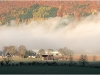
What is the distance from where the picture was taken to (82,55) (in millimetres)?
60406

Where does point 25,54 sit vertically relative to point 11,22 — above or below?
below

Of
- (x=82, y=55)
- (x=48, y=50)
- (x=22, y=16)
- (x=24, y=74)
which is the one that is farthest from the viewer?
(x=22, y=16)

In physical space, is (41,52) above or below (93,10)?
below

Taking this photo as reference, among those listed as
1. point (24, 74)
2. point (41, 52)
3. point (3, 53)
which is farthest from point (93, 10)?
point (24, 74)

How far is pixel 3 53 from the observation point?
6562cm

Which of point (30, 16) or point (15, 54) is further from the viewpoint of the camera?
point (30, 16)

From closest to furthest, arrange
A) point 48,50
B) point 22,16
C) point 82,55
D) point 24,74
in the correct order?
point 24,74 → point 82,55 → point 48,50 → point 22,16

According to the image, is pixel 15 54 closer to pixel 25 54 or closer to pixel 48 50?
pixel 25 54

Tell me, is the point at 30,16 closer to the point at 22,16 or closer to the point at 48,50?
the point at 22,16

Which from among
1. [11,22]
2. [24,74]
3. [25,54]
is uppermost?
[11,22]

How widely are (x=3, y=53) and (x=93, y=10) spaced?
23.3 metres

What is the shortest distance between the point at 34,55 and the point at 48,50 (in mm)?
3262

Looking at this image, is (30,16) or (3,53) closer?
(3,53)

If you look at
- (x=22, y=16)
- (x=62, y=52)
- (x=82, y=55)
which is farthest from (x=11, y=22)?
(x=82, y=55)
